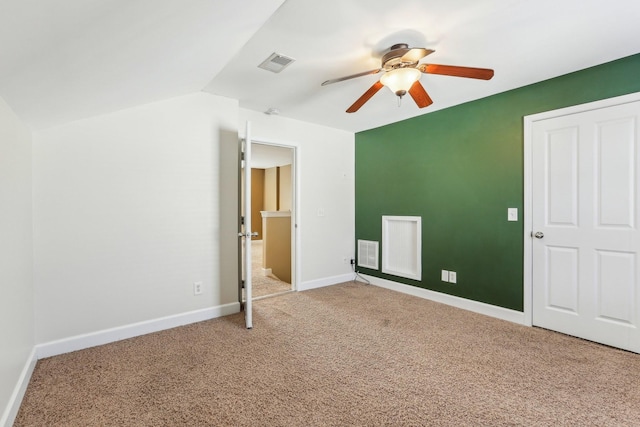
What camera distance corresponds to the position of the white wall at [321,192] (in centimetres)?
392

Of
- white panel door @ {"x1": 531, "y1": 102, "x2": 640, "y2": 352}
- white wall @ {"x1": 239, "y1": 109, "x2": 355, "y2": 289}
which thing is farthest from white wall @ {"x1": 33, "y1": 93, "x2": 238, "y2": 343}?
white panel door @ {"x1": 531, "y1": 102, "x2": 640, "y2": 352}

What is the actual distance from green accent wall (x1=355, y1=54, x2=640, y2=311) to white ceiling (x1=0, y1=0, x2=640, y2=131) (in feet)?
0.66

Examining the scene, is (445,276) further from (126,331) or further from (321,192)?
(126,331)

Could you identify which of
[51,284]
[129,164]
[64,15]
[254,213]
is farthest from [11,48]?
[254,213]

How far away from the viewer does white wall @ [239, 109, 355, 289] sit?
3.92 metres

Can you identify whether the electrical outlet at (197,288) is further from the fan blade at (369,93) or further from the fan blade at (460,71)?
the fan blade at (460,71)

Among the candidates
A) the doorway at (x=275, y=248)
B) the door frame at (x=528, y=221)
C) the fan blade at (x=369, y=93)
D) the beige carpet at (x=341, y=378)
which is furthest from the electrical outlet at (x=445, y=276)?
the fan blade at (x=369, y=93)

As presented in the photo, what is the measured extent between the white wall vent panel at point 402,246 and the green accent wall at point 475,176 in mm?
84

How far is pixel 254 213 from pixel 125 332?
7207 millimetres

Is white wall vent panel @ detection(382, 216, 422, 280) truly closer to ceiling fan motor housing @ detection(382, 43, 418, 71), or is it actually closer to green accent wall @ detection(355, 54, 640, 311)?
green accent wall @ detection(355, 54, 640, 311)

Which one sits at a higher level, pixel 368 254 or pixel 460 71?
pixel 460 71

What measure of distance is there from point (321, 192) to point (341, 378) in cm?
269

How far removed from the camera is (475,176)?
320 centimetres

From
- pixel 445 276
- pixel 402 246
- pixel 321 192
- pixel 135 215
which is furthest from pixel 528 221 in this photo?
pixel 135 215
